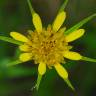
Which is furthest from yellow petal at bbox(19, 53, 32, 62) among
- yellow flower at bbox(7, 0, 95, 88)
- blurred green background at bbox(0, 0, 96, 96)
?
blurred green background at bbox(0, 0, 96, 96)

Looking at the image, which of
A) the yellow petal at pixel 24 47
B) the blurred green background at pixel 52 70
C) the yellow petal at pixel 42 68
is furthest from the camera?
the blurred green background at pixel 52 70

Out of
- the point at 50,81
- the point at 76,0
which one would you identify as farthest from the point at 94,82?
the point at 76,0

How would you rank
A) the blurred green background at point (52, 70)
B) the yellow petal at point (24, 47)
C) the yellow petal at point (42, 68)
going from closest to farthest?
the yellow petal at point (42, 68) < the yellow petal at point (24, 47) < the blurred green background at point (52, 70)

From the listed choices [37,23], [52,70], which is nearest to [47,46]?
[37,23]

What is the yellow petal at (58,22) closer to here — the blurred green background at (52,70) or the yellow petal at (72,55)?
the yellow petal at (72,55)

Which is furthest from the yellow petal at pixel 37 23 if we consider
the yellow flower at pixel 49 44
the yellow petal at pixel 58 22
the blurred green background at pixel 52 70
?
the blurred green background at pixel 52 70

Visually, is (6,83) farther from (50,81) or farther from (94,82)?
(94,82)
